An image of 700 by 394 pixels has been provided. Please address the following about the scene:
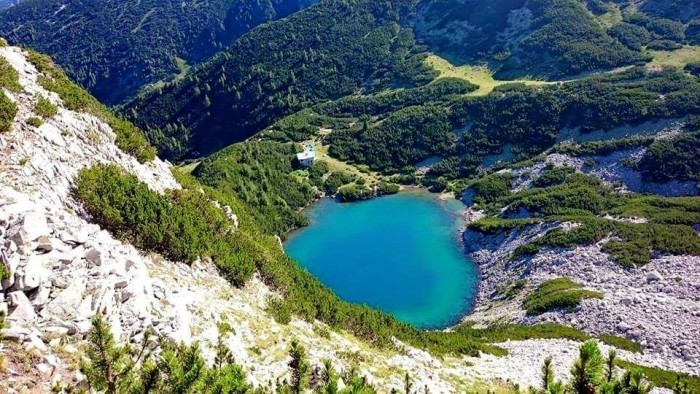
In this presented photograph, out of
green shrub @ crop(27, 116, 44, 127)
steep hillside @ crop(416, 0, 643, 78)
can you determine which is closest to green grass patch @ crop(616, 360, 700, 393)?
green shrub @ crop(27, 116, 44, 127)

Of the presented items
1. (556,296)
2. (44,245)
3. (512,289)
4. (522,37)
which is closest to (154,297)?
(44,245)

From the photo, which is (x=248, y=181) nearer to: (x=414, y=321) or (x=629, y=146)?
(x=414, y=321)

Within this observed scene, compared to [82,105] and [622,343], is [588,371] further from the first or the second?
[622,343]

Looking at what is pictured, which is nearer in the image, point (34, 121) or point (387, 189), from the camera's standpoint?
point (34, 121)

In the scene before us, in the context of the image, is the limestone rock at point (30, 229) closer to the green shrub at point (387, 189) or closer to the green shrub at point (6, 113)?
the green shrub at point (6, 113)

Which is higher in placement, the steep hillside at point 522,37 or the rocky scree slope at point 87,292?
the steep hillside at point 522,37

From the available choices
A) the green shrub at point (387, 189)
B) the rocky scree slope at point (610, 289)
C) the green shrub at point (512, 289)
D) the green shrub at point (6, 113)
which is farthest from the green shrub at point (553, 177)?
the green shrub at point (6, 113)
